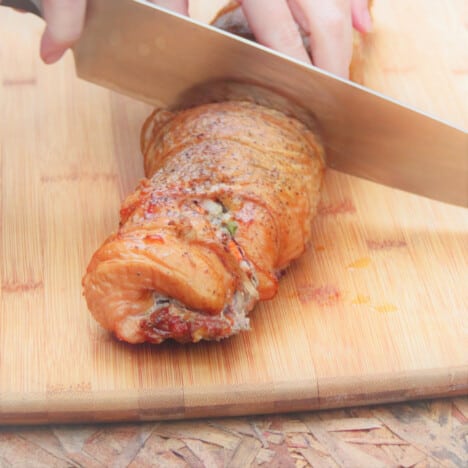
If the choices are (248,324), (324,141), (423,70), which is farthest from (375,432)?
(423,70)

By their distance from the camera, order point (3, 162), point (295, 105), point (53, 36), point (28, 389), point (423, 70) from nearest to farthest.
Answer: point (28, 389), point (53, 36), point (295, 105), point (3, 162), point (423, 70)

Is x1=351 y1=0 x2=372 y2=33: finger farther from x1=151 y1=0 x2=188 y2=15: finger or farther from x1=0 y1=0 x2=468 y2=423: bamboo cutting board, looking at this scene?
x1=151 y1=0 x2=188 y2=15: finger

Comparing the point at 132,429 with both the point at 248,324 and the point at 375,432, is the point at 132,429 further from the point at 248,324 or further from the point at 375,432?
the point at 375,432

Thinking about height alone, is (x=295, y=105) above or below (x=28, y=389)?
above

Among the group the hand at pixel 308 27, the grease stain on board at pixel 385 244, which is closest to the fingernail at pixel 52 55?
the hand at pixel 308 27

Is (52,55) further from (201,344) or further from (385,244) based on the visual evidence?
(385,244)

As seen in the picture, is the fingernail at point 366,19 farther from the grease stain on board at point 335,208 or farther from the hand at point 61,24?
the hand at point 61,24

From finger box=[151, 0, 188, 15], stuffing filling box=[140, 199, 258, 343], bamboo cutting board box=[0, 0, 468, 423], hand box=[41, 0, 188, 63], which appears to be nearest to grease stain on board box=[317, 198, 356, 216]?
bamboo cutting board box=[0, 0, 468, 423]
